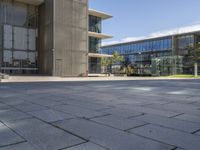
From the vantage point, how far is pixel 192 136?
3.34 metres

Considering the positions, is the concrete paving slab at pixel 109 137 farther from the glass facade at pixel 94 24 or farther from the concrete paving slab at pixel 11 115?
the glass facade at pixel 94 24

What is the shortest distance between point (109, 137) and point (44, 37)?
100 ft

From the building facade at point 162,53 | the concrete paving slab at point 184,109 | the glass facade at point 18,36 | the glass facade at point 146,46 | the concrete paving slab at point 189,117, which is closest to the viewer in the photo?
the concrete paving slab at point 189,117

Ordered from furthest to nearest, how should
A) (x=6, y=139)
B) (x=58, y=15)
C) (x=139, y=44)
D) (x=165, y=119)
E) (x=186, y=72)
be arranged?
(x=139, y=44), (x=186, y=72), (x=58, y=15), (x=165, y=119), (x=6, y=139)

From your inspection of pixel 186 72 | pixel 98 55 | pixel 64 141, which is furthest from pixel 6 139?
pixel 186 72

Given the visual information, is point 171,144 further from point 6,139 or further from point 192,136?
point 6,139

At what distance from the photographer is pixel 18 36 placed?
3155cm

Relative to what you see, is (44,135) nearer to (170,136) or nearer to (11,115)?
(11,115)

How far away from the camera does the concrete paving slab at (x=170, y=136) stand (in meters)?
2.97

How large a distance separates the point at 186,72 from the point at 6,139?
67.8 metres

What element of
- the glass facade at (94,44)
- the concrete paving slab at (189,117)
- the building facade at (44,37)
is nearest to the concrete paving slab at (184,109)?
the concrete paving slab at (189,117)

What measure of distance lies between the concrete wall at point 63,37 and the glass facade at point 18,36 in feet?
4.39

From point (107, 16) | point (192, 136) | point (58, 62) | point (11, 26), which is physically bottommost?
point (192, 136)

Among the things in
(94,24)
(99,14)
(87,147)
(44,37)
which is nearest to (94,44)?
(94,24)
